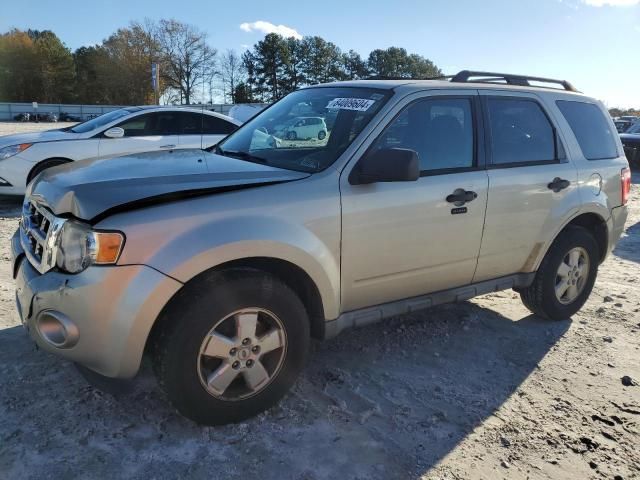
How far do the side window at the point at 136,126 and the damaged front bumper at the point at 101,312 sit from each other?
240 inches

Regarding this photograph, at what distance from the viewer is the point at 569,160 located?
13.6 ft

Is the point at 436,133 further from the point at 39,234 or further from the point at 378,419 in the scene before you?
the point at 39,234

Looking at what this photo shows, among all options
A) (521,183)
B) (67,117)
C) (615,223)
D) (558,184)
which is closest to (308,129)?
(521,183)

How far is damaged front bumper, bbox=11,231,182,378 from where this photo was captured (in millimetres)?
2375

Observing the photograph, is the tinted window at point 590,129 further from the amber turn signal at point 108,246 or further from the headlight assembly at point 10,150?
the headlight assembly at point 10,150

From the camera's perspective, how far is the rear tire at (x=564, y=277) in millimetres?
4270

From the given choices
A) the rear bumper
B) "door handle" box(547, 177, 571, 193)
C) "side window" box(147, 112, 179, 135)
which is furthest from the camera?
"side window" box(147, 112, 179, 135)

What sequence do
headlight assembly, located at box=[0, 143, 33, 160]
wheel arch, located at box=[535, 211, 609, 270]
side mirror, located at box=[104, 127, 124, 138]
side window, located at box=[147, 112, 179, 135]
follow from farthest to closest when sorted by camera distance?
side window, located at box=[147, 112, 179, 135] < side mirror, located at box=[104, 127, 124, 138] < headlight assembly, located at box=[0, 143, 33, 160] < wheel arch, located at box=[535, 211, 609, 270]

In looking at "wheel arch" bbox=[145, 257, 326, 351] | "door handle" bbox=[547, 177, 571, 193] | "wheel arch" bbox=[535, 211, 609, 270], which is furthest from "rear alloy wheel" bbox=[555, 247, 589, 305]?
"wheel arch" bbox=[145, 257, 326, 351]

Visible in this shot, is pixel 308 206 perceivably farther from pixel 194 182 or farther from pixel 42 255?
pixel 42 255

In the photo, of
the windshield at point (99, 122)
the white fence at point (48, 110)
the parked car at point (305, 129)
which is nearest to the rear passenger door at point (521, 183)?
the parked car at point (305, 129)

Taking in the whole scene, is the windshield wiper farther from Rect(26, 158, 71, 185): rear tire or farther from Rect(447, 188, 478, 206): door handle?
Rect(26, 158, 71, 185): rear tire

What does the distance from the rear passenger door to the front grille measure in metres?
2.66

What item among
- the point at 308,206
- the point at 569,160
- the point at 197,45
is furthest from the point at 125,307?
the point at 197,45
